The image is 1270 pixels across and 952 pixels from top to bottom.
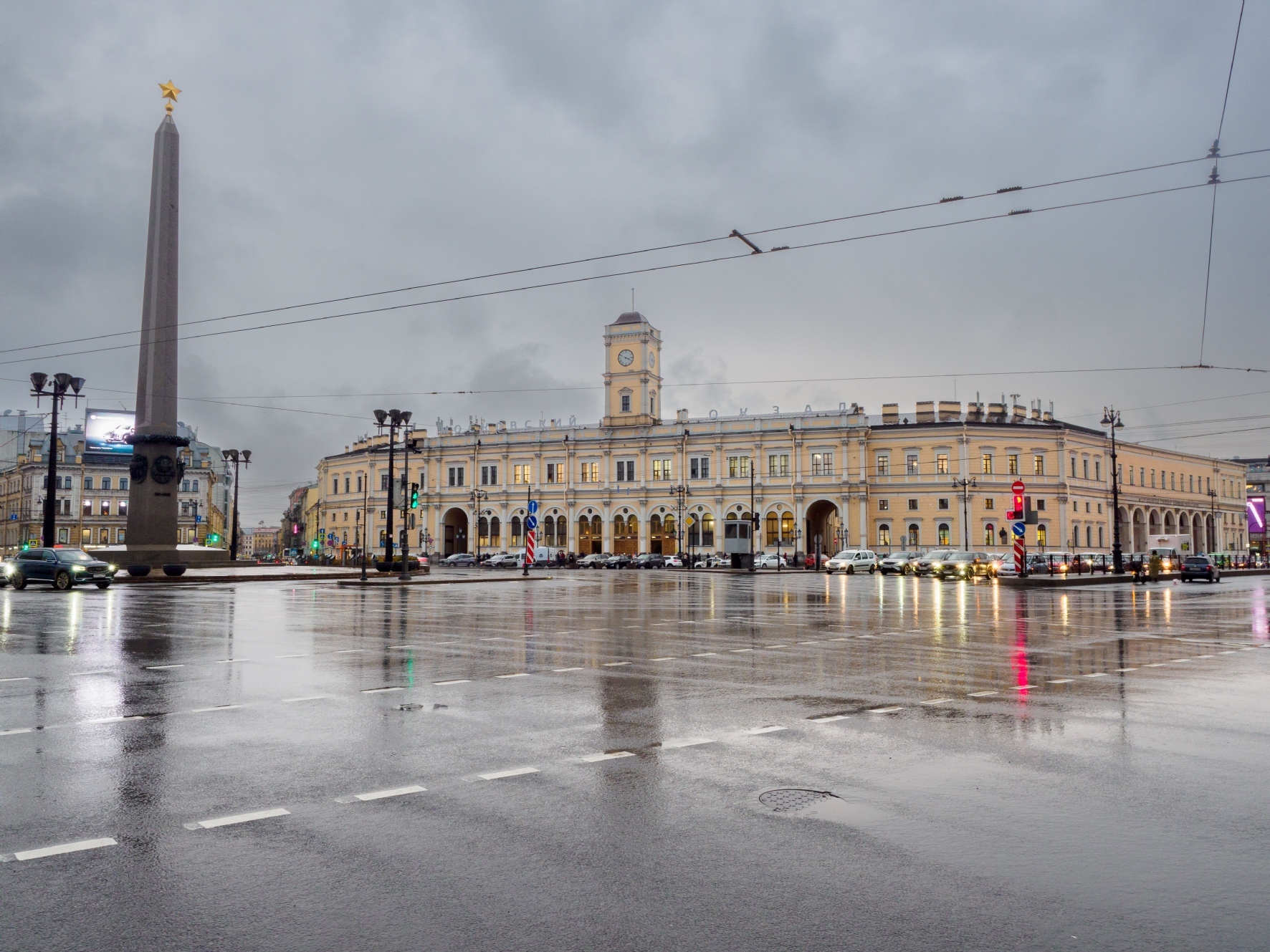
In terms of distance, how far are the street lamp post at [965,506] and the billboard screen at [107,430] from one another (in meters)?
65.7

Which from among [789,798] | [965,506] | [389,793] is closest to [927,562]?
[965,506]

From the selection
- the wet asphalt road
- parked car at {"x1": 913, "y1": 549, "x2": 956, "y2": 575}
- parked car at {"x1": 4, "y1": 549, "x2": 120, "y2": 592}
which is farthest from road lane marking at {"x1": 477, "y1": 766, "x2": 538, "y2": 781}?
parked car at {"x1": 913, "y1": 549, "x2": 956, "y2": 575}

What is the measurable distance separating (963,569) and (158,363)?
1648 inches

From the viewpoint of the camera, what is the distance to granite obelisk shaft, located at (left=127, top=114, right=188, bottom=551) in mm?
35781

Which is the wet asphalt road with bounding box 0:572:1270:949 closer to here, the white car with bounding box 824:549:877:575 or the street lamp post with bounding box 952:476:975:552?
the white car with bounding box 824:549:877:575

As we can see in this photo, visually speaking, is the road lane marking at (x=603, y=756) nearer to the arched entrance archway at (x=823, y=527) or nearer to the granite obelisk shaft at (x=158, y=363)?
the granite obelisk shaft at (x=158, y=363)

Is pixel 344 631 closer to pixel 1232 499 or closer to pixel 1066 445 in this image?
pixel 1066 445

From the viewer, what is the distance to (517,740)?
7914mm

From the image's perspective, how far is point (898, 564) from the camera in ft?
202

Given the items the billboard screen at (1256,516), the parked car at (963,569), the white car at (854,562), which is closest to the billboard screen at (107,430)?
the white car at (854,562)

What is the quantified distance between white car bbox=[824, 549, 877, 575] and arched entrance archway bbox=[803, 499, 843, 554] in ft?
63.5

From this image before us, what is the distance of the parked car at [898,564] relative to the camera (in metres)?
60.8

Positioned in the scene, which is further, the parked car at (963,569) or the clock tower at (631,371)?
the clock tower at (631,371)

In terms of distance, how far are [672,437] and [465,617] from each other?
72.9m
